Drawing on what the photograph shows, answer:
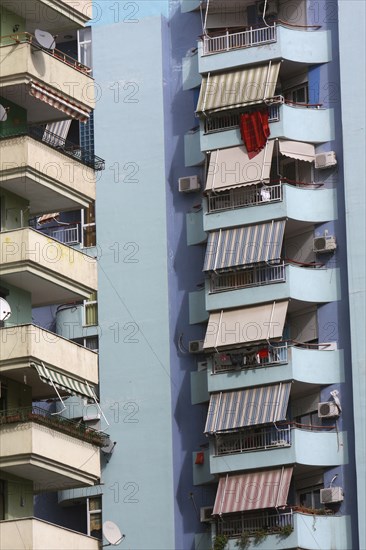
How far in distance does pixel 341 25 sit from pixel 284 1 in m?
2.73

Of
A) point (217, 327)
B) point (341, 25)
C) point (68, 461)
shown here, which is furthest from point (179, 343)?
point (68, 461)

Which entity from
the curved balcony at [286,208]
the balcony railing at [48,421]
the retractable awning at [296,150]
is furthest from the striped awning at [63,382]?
Result: the retractable awning at [296,150]

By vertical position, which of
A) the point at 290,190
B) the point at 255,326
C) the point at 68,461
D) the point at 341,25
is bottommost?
the point at 68,461

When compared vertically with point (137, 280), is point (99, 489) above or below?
below

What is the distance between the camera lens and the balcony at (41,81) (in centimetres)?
5172

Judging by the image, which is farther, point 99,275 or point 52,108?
point 99,275

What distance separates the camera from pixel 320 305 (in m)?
63.9

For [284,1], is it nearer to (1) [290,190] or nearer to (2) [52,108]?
(1) [290,190]

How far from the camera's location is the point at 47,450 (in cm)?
4988

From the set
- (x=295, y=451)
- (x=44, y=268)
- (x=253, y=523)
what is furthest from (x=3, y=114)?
(x=253, y=523)

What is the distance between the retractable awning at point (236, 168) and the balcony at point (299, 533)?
10.1 m

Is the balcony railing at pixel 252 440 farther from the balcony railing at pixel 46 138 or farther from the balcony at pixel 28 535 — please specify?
the balcony at pixel 28 535

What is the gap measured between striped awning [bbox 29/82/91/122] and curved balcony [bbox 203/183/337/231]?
1164cm

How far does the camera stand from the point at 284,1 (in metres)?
67.0
